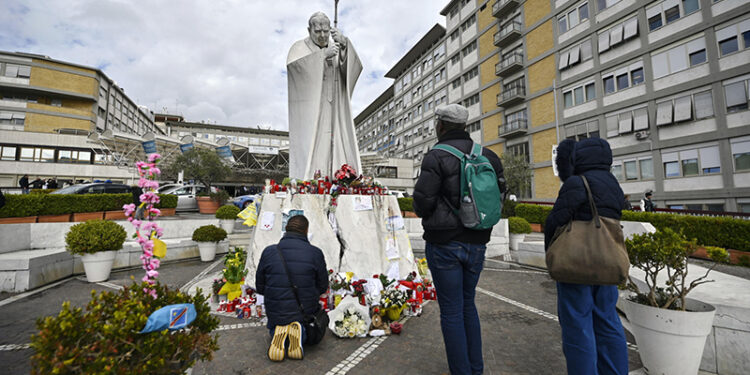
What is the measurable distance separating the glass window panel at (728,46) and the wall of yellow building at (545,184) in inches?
387

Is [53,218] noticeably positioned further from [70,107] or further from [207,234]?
[70,107]

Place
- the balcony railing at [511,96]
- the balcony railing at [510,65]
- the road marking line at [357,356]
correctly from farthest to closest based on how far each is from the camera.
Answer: the balcony railing at [510,65]
the balcony railing at [511,96]
the road marking line at [357,356]

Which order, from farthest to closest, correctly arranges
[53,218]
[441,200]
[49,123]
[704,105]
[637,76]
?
1. [49,123]
2. [637,76]
3. [704,105]
4. [53,218]
5. [441,200]

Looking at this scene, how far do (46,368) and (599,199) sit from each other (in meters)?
3.21

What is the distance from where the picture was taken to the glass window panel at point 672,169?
15.7 metres

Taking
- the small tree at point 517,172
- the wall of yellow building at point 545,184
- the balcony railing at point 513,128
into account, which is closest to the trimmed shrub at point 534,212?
the small tree at point 517,172

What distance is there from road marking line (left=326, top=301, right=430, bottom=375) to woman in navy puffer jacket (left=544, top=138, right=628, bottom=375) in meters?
1.82

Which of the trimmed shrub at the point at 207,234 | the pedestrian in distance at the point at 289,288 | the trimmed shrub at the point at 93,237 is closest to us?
the pedestrian in distance at the point at 289,288

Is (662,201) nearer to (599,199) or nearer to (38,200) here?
(599,199)

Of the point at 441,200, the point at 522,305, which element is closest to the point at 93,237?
the point at 441,200

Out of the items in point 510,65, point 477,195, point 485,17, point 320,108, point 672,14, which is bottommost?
point 477,195

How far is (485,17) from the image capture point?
1134 inches

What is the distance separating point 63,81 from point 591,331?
50981 millimetres

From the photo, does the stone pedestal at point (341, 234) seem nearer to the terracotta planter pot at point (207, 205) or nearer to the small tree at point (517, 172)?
the terracotta planter pot at point (207, 205)
